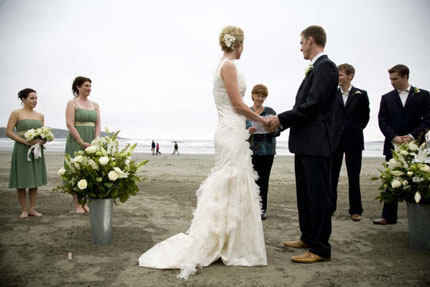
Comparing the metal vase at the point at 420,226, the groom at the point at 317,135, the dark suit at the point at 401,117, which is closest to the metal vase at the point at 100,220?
the groom at the point at 317,135

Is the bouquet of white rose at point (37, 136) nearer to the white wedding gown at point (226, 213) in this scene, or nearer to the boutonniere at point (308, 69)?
the white wedding gown at point (226, 213)

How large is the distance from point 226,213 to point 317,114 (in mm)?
1517

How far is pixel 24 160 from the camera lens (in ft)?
18.0

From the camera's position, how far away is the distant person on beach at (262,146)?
5.48 metres

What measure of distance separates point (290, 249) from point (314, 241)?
0.56 m

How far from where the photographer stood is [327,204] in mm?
3467

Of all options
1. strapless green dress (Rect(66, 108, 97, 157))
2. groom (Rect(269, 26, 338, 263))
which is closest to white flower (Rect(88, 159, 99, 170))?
strapless green dress (Rect(66, 108, 97, 157))

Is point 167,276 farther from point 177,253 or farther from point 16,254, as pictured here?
point 16,254

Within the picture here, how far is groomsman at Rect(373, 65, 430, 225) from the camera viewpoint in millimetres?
4883

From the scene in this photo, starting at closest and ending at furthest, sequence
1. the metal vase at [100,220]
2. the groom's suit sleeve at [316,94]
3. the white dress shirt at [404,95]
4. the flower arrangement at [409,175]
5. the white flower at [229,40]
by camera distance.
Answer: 1. the groom's suit sleeve at [316,94]
2. the white flower at [229,40]
3. the flower arrangement at [409,175]
4. the metal vase at [100,220]
5. the white dress shirt at [404,95]

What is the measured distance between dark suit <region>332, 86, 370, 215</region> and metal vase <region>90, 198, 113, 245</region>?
12.6ft

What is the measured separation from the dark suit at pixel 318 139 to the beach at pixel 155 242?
47 cm

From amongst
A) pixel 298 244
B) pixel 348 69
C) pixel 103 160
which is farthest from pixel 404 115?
pixel 103 160

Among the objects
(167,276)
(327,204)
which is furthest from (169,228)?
(327,204)
